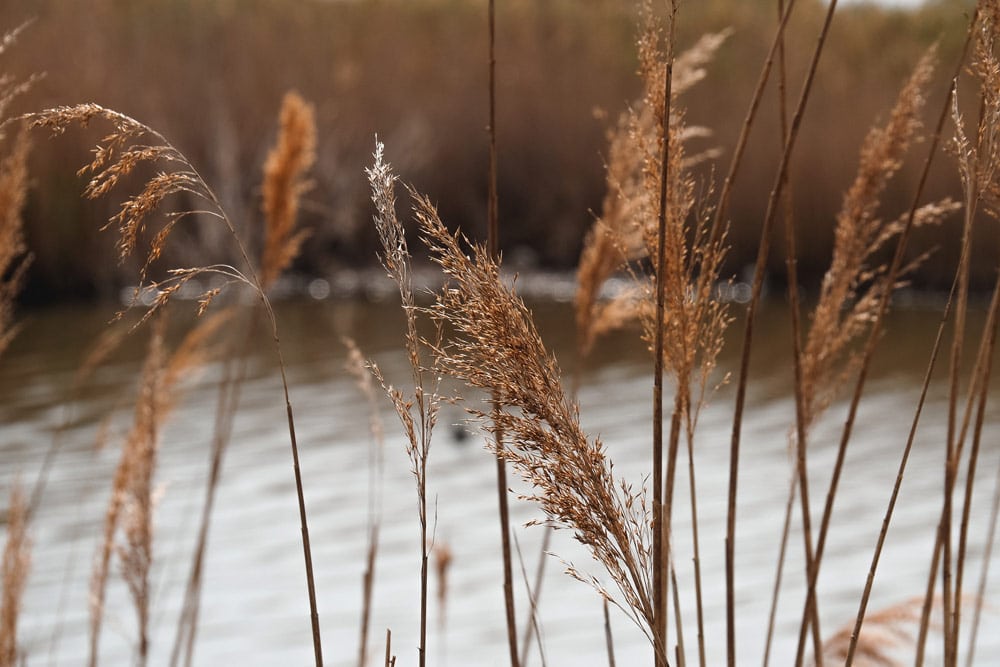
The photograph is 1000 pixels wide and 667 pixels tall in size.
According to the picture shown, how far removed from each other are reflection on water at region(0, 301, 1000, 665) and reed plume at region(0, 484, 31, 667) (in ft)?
2.13

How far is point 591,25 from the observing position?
1898 cm

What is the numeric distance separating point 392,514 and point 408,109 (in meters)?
9.57

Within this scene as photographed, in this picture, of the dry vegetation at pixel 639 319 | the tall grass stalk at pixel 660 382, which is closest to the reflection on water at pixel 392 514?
the dry vegetation at pixel 639 319

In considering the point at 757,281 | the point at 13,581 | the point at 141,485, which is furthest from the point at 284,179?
the point at 757,281

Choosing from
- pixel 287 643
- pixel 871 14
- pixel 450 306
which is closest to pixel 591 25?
pixel 871 14

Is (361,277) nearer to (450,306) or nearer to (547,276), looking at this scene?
(547,276)

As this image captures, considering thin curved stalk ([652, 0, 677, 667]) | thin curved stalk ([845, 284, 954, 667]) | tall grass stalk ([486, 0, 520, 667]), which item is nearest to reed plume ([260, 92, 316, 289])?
tall grass stalk ([486, 0, 520, 667])

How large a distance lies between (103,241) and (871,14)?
1312 cm

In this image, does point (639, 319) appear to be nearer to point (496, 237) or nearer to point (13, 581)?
point (496, 237)

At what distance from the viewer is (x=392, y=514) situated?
7.31 m

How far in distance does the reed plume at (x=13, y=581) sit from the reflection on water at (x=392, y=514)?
649mm

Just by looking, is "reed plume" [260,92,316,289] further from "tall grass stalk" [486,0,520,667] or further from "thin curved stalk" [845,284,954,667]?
"thin curved stalk" [845,284,954,667]

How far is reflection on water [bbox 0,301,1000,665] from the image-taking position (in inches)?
215

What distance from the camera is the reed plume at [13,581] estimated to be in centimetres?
235
